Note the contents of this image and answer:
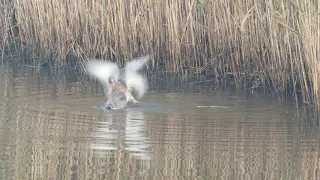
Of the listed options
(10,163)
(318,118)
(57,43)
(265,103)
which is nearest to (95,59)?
(57,43)

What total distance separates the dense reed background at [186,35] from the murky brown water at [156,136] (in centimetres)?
52

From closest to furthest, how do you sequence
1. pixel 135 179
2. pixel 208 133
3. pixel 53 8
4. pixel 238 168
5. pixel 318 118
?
pixel 135 179
pixel 238 168
pixel 208 133
pixel 318 118
pixel 53 8

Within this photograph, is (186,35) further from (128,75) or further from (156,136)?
(156,136)

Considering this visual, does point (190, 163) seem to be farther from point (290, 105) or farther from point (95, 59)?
point (95, 59)

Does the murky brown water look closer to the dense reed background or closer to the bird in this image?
the bird

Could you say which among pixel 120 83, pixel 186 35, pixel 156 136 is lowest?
pixel 156 136

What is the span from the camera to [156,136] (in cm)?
649

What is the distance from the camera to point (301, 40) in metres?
8.00

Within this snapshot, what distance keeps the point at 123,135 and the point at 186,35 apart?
3774 mm

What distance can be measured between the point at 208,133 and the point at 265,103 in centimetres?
205

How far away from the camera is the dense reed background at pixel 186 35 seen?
868 cm

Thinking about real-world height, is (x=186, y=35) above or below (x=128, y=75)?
above

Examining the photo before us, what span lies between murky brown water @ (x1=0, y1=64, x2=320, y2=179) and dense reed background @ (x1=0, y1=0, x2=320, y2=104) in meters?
0.52

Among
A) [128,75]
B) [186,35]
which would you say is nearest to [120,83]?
[128,75]
